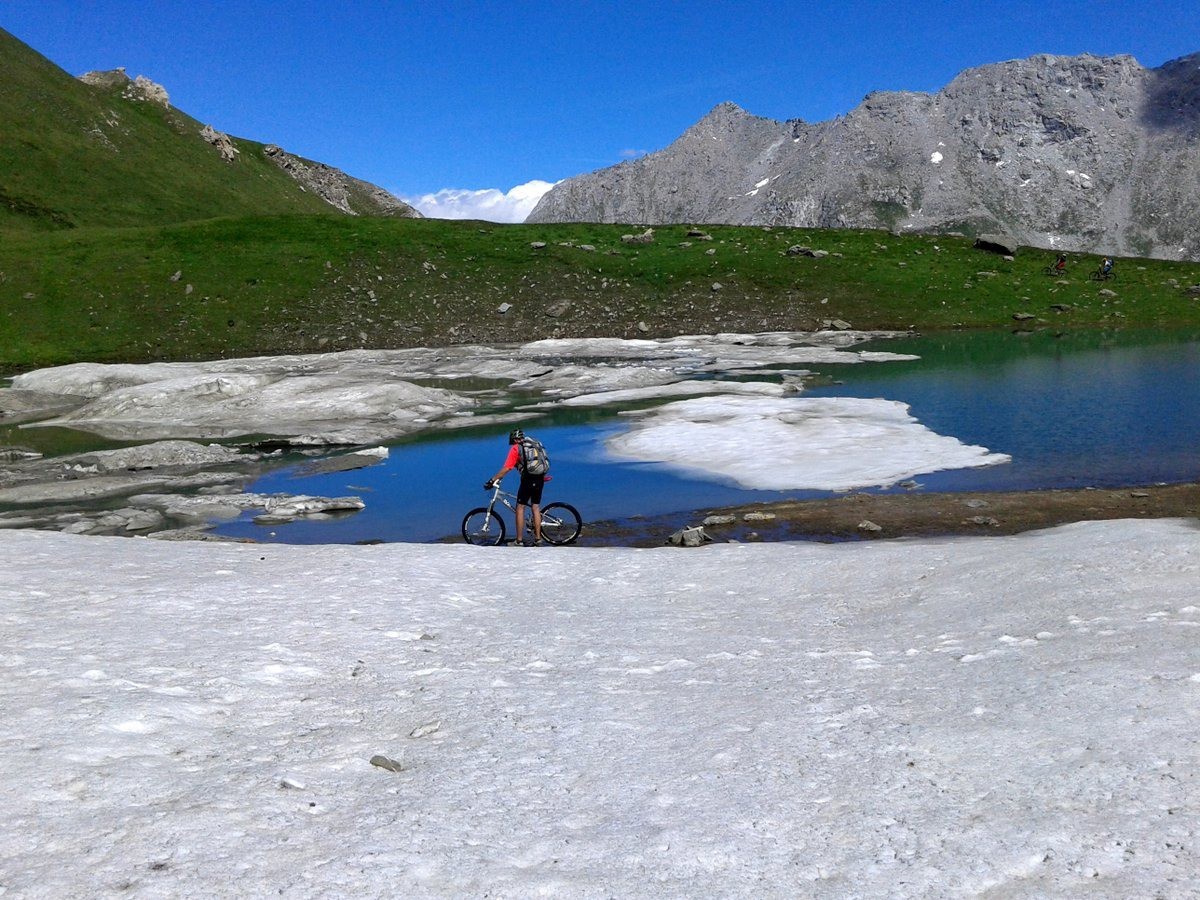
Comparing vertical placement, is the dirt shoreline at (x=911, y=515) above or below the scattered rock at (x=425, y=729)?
above

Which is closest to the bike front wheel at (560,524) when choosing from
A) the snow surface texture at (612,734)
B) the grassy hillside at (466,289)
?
the snow surface texture at (612,734)

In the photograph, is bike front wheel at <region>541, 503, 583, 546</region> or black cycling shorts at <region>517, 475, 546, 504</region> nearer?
black cycling shorts at <region>517, 475, 546, 504</region>

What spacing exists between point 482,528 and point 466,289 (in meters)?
71.9

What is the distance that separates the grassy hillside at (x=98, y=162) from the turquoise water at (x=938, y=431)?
354 feet

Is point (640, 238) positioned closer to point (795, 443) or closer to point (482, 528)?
point (795, 443)

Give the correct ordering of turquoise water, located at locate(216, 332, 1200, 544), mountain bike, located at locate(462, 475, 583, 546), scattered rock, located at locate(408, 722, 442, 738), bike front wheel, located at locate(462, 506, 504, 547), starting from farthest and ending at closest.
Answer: turquoise water, located at locate(216, 332, 1200, 544), bike front wheel, located at locate(462, 506, 504, 547), mountain bike, located at locate(462, 475, 583, 546), scattered rock, located at locate(408, 722, 442, 738)

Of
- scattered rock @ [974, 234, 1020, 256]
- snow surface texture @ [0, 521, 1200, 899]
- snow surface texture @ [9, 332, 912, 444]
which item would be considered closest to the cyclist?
snow surface texture @ [0, 521, 1200, 899]

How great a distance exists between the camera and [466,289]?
9306cm

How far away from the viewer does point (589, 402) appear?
5009 cm

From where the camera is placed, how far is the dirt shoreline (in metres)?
22.6

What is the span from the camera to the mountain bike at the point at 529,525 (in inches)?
940

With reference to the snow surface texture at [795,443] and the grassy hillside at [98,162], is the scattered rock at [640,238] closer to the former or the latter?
the snow surface texture at [795,443]

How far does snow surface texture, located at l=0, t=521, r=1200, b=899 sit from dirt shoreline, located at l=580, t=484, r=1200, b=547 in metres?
6.29

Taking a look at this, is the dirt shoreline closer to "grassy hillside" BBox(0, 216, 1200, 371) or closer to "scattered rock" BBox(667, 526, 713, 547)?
"scattered rock" BBox(667, 526, 713, 547)
